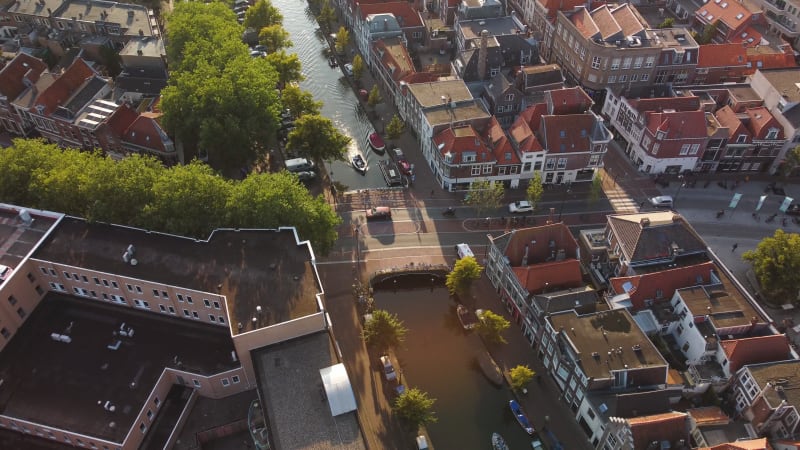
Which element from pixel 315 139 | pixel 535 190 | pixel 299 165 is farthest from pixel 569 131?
pixel 299 165

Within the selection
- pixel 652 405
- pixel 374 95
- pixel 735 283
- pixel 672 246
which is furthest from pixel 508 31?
pixel 652 405

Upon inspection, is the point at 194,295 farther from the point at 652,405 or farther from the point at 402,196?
the point at 652,405

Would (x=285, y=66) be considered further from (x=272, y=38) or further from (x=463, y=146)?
(x=463, y=146)

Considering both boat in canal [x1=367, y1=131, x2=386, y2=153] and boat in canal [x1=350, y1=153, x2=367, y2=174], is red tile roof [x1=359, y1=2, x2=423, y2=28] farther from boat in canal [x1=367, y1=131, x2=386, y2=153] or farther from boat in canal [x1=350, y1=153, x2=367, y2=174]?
boat in canal [x1=350, y1=153, x2=367, y2=174]

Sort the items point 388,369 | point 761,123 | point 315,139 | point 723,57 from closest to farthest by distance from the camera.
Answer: point 388,369 → point 315,139 → point 761,123 → point 723,57

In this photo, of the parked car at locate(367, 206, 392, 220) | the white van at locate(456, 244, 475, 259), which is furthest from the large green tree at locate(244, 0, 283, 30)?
the white van at locate(456, 244, 475, 259)
